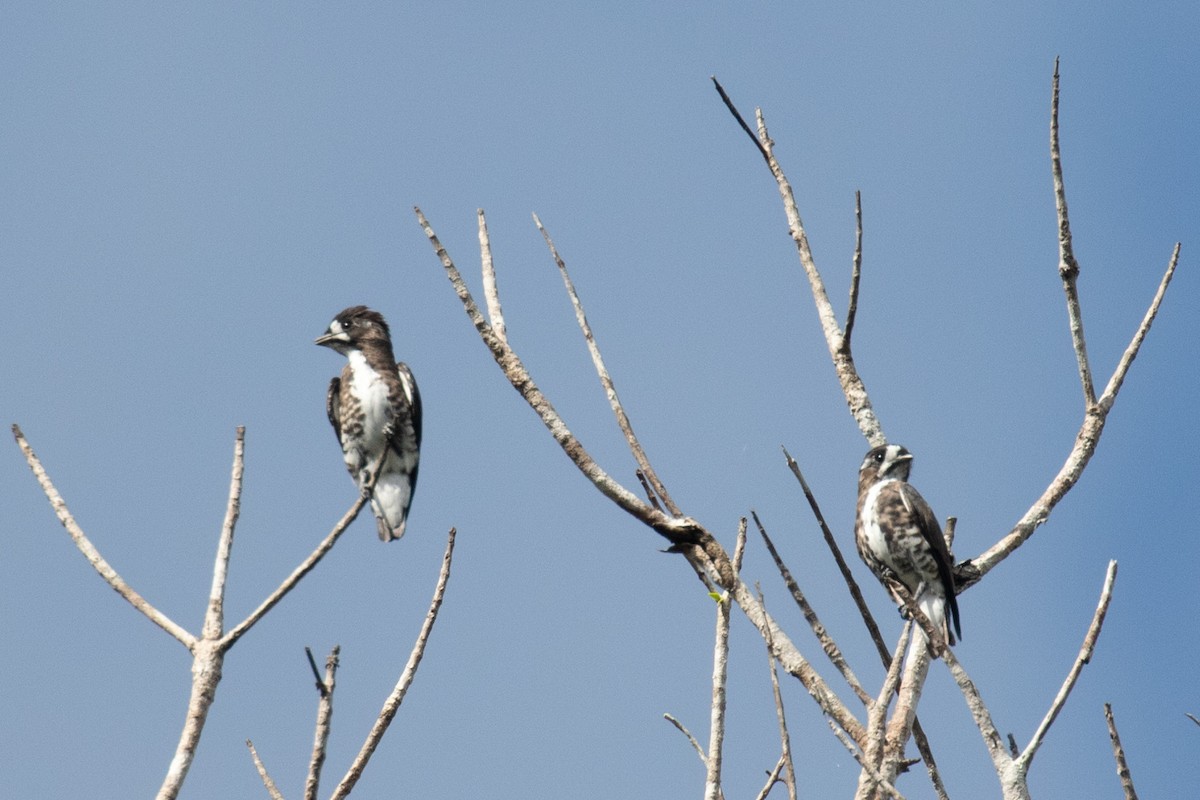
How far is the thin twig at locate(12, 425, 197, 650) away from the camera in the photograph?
156 inches

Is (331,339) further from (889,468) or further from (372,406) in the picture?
(889,468)

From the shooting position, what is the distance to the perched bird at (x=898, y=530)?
8.05m

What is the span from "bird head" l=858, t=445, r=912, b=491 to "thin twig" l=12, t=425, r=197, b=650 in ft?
14.7

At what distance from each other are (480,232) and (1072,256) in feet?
6.84

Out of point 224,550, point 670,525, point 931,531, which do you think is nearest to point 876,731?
point 670,525

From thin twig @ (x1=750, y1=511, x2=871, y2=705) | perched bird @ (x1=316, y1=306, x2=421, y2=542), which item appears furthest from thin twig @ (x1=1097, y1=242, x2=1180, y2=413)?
perched bird @ (x1=316, y1=306, x2=421, y2=542)

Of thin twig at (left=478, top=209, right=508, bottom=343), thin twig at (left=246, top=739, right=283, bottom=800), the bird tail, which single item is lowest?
thin twig at (left=246, top=739, right=283, bottom=800)

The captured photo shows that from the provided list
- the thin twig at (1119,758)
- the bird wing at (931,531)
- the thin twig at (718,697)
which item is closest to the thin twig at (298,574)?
the thin twig at (718,697)

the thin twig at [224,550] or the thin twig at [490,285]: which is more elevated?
the thin twig at [490,285]

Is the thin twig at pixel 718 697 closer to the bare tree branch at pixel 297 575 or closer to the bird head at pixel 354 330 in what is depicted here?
the bare tree branch at pixel 297 575

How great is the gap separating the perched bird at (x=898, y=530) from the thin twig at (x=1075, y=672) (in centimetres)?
382

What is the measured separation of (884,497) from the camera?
28.1 ft

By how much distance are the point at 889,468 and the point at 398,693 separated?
5018mm

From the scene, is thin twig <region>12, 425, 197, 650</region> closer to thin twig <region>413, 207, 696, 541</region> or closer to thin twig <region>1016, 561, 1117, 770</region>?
thin twig <region>413, 207, 696, 541</region>
